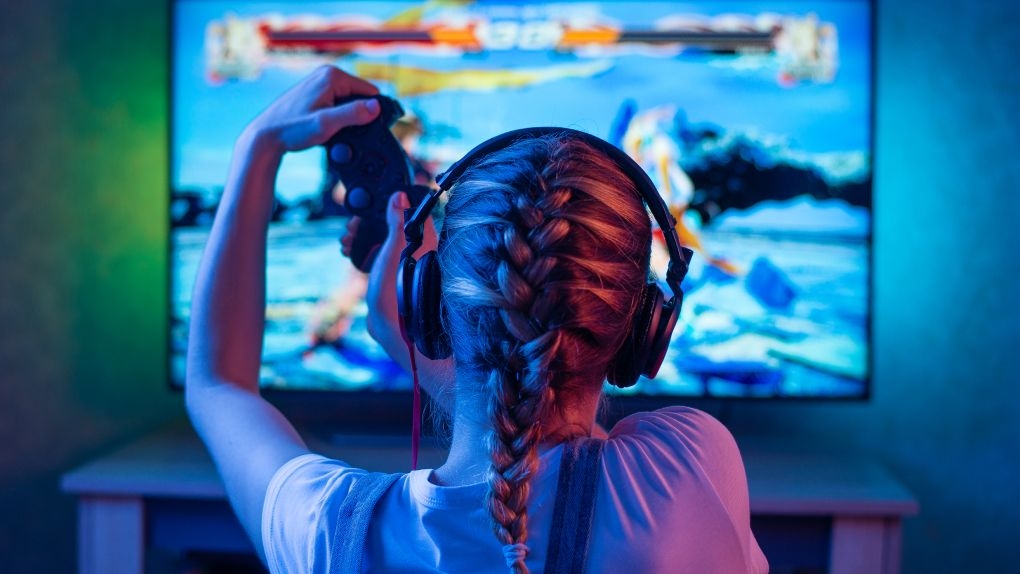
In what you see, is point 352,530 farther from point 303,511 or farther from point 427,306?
point 427,306

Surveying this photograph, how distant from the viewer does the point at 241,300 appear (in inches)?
36.3

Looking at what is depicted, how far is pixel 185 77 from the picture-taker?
7.16 ft

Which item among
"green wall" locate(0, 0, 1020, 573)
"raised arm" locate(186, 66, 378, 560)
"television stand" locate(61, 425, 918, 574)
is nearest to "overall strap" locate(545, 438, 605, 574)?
"raised arm" locate(186, 66, 378, 560)

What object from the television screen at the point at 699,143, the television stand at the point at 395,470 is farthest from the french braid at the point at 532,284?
the television screen at the point at 699,143

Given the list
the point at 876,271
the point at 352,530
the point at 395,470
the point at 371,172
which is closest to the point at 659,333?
the point at 352,530

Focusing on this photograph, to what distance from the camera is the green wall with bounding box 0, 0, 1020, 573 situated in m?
2.29

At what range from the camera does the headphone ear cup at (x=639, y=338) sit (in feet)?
2.71

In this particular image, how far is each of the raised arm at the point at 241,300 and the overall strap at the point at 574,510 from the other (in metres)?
0.27

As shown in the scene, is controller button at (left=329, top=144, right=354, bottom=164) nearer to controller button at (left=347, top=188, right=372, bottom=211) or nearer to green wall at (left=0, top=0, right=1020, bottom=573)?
controller button at (left=347, top=188, right=372, bottom=211)

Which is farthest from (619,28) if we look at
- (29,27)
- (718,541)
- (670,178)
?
(718,541)

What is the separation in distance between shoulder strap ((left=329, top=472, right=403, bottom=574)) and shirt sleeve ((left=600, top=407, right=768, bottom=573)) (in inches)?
7.3

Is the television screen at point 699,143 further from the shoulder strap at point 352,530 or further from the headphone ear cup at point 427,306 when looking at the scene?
the shoulder strap at point 352,530

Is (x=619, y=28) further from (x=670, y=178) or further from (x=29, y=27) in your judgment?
(x=29, y=27)

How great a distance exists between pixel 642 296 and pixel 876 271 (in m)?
1.69
